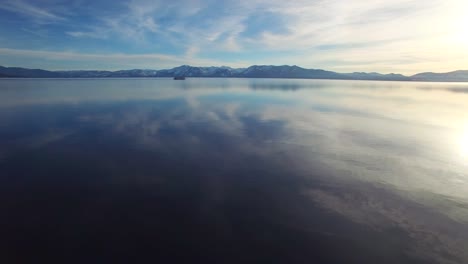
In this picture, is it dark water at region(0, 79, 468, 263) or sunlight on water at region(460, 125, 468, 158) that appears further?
sunlight on water at region(460, 125, 468, 158)

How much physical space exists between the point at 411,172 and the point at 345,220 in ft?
18.6

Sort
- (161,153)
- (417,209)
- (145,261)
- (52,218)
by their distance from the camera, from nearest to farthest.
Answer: (145,261), (52,218), (417,209), (161,153)

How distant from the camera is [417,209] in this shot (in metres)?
7.74

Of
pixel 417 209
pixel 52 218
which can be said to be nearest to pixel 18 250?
pixel 52 218

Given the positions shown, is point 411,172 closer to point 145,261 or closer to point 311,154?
point 311,154

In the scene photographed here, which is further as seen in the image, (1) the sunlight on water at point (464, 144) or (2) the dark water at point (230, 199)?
(1) the sunlight on water at point (464, 144)

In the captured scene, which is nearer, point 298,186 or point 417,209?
point 417,209

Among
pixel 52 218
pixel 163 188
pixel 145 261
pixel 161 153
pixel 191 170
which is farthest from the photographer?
pixel 161 153

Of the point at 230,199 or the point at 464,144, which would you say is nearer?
the point at 230,199

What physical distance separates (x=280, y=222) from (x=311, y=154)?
653cm

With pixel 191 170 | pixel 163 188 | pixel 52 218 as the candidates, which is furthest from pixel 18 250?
pixel 191 170

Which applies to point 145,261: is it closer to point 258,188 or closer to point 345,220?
point 258,188

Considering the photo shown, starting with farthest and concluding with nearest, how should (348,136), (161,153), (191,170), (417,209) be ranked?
(348,136)
(161,153)
(191,170)
(417,209)

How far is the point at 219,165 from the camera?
11.2 metres
